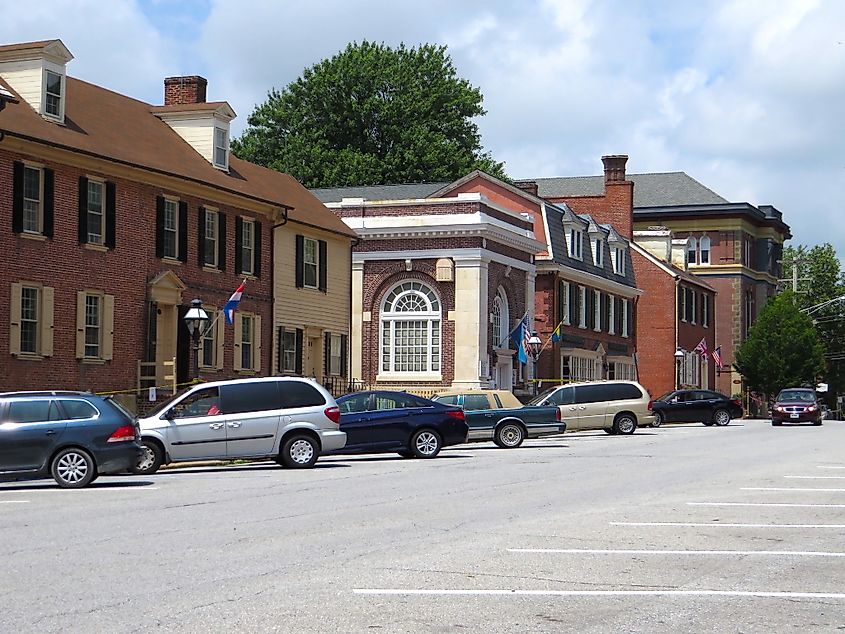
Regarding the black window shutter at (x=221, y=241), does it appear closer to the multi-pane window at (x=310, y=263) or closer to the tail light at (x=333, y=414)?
the multi-pane window at (x=310, y=263)

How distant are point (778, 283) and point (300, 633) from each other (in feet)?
328

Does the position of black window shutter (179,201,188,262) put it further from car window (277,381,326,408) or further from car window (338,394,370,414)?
car window (277,381,326,408)

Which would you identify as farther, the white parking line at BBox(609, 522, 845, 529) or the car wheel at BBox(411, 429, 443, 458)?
the car wheel at BBox(411, 429, 443, 458)

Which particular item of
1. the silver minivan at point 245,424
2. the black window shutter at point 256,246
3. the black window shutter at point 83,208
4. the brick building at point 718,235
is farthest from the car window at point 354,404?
the brick building at point 718,235

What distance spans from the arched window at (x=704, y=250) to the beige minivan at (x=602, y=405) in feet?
168

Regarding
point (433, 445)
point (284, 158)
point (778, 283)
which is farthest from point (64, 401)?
point (778, 283)

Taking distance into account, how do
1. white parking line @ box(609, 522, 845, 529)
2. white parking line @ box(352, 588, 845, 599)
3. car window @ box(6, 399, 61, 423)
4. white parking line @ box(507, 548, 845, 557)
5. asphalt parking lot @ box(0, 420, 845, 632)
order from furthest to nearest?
1. car window @ box(6, 399, 61, 423)
2. white parking line @ box(609, 522, 845, 529)
3. white parking line @ box(507, 548, 845, 557)
4. white parking line @ box(352, 588, 845, 599)
5. asphalt parking lot @ box(0, 420, 845, 632)

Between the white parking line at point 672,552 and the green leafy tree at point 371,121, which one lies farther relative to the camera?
the green leafy tree at point 371,121

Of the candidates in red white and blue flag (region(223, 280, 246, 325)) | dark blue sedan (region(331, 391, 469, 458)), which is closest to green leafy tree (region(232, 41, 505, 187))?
red white and blue flag (region(223, 280, 246, 325))

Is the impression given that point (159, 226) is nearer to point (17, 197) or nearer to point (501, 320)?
point (17, 197)

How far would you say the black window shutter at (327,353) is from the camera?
47.9m

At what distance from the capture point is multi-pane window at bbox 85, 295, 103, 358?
34906 millimetres

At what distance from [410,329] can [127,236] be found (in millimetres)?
20560

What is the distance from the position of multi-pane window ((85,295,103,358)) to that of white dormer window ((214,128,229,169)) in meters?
8.43
